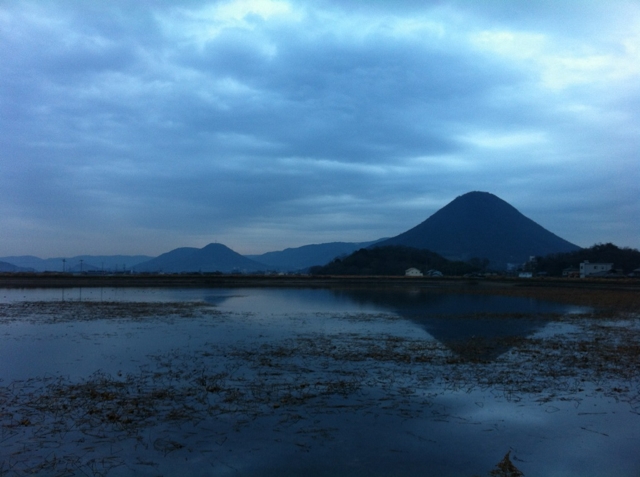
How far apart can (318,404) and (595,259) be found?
121 metres

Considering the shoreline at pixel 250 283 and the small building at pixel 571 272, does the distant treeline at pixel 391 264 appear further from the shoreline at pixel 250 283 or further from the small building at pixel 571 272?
the shoreline at pixel 250 283

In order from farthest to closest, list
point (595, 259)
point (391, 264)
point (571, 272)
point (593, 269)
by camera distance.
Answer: point (391, 264)
point (595, 259)
point (571, 272)
point (593, 269)

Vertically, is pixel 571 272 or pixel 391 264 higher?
pixel 391 264

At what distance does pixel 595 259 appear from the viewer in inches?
4449

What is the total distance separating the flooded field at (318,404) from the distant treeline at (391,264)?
335 ft

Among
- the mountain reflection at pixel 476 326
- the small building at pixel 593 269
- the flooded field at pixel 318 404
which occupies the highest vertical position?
the small building at pixel 593 269

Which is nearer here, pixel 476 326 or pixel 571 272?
pixel 476 326

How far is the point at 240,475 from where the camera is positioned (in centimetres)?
621

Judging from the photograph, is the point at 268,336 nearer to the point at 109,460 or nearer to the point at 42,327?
the point at 42,327

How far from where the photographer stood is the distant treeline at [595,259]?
345ft

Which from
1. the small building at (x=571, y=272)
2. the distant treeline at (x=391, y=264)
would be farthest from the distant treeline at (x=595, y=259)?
the distant treeline at (x=391, y=264)

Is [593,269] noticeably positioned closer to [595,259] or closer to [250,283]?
[595,259]

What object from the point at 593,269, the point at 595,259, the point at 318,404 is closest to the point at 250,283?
the point at 318,404

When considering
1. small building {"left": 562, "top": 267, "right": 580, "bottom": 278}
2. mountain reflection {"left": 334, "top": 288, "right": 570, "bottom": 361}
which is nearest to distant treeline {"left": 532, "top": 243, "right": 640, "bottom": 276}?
small building {"left": 562, "top": 267, "right": 580, "bottom": 278}
